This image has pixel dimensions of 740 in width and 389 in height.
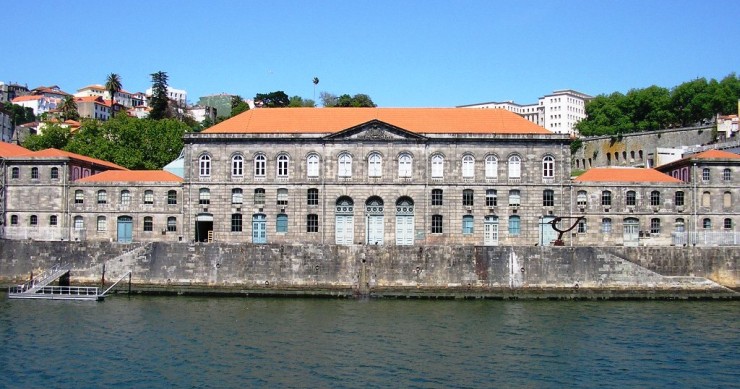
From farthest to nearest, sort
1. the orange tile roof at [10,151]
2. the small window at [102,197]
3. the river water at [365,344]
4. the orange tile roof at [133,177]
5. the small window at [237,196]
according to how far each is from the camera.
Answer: the orange tile roof at [10,151] < the orange tile roof at [133,177] < the small window at [102,197] < the small window at [237,196] < the river water at [365,344]

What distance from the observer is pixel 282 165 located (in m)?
54.7

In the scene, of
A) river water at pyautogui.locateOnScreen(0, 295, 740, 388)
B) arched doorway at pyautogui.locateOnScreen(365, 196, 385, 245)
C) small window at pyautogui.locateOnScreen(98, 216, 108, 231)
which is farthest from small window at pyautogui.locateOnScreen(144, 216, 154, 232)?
arched doorway at pyautogui.locateOnScreen(365, 196, 385, 245)

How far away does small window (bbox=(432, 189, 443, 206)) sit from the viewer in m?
54.2

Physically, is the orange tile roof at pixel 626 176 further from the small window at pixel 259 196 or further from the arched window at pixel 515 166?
the small window at pixel 259 196

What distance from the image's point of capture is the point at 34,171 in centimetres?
5581

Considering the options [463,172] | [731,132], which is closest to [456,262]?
[463,172]

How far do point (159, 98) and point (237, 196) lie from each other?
52928 millimetres

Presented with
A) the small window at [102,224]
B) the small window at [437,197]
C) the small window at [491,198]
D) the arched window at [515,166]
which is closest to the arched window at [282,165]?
the small window at [437,197]

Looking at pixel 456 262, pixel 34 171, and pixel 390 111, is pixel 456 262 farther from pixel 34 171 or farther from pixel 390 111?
pixel 34 171

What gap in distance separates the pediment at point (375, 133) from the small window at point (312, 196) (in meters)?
3.78

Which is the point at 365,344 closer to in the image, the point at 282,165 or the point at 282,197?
the point at 282,197

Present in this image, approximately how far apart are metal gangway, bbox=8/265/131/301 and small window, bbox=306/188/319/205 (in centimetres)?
1319

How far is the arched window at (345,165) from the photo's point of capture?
54.4 m

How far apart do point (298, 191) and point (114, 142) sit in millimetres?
26172
